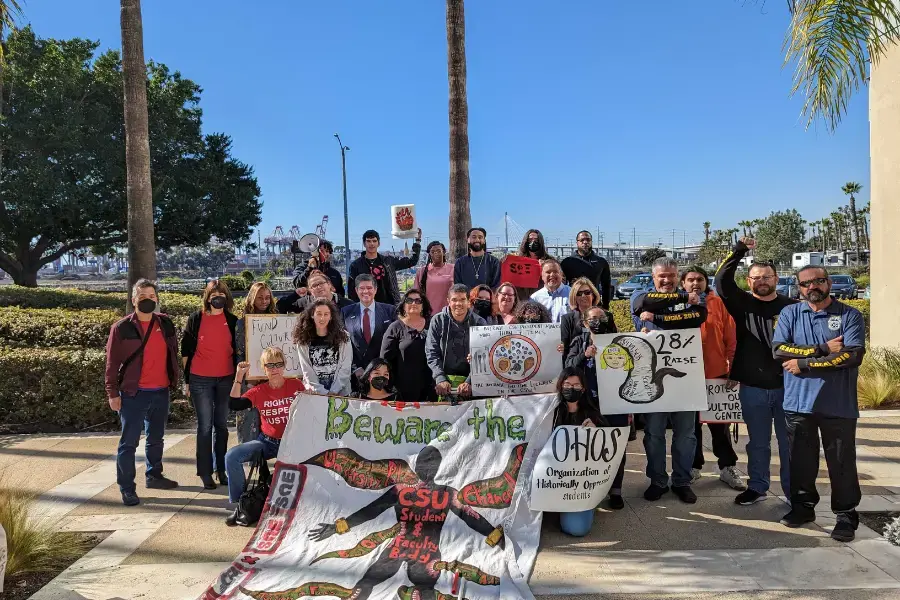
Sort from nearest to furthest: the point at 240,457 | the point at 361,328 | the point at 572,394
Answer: the point at 572,394, the point at 240,457, the point at 361,328

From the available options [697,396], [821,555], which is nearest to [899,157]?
[697,396]

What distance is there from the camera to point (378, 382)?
5594mm

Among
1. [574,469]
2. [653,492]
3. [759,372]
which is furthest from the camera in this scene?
[653,492]

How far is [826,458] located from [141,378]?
226 inches

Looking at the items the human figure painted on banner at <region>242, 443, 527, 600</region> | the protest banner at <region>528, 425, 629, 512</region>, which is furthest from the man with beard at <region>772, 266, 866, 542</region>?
the human figure painted on banner at <region>242, 443, 527, 600</region>

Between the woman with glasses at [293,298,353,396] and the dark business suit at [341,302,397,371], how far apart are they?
15.6 inches

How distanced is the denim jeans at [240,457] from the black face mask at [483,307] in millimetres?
2451

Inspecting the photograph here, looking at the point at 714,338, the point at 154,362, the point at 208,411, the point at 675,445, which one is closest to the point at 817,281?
the point at 714,338

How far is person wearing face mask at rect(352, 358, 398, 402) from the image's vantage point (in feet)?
18.4

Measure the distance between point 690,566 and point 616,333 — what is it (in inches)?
78.9

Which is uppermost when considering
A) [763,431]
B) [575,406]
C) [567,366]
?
[567,366]

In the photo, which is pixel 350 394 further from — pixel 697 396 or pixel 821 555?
pixel 821 555

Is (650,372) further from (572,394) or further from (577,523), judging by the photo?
(577,523)

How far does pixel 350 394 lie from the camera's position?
19.7 feet
